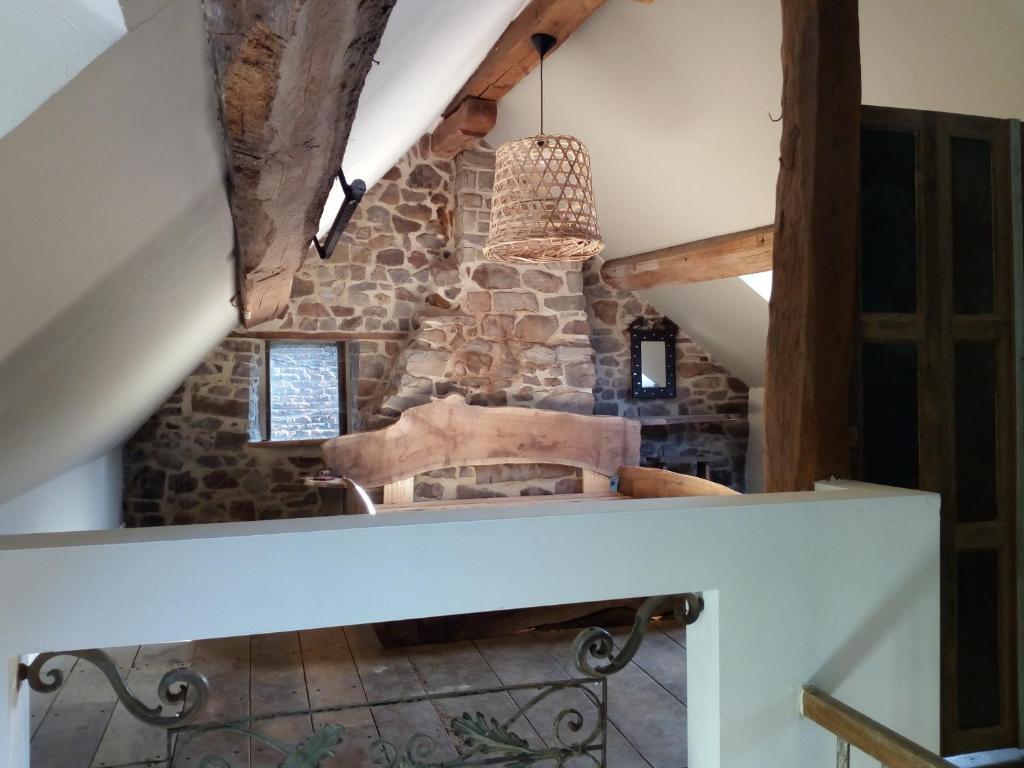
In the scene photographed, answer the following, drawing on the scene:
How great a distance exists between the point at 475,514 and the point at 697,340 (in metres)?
5.08

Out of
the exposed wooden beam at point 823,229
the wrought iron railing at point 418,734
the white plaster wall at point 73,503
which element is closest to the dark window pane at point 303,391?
the white plaster wall at point 73,503

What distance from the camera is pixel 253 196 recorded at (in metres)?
1.59

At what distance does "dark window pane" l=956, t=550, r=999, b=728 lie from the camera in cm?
179

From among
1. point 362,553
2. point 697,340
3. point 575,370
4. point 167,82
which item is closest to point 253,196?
point 167,82

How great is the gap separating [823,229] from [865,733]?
1022 mm

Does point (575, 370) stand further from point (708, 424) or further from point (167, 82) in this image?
point (167, 82)

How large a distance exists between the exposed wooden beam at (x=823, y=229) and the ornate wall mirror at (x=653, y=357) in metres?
4.28

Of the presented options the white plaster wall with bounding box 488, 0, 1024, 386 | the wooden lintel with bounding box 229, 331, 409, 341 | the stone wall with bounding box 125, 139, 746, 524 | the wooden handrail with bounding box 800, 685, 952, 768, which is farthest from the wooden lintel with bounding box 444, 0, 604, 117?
the wooden handrail with bounding box 800, 685, 952, 768

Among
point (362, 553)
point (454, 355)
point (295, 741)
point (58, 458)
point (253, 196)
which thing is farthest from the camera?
point (454, 355)

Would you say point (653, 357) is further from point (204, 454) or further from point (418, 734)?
point (418, 734)

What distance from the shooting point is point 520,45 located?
3.89 m

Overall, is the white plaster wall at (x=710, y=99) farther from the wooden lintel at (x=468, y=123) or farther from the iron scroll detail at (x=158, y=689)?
the iron scroll detail at (x=158, y=689)

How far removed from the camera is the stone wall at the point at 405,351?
200 inches

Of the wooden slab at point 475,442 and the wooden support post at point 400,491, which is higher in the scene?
the wooden slab at point 475,442
